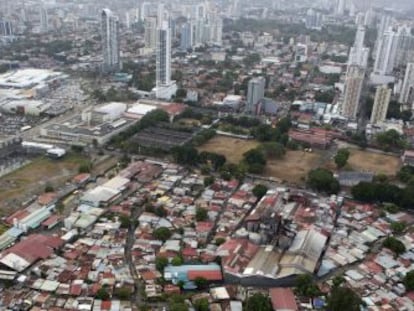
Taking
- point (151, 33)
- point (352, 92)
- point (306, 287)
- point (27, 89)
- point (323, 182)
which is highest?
point (151, 33)

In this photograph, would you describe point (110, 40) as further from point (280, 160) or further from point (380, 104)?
point (380, 104)

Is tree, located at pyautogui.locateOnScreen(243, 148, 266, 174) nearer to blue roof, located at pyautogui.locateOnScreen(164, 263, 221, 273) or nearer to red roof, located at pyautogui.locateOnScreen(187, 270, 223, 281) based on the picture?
blue roof, located at pyautogui.locateOnScreen(164, 263, 221, 273)

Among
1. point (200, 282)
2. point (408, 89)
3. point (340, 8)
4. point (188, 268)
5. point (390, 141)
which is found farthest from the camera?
point (340, 8)

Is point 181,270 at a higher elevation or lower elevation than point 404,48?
lower

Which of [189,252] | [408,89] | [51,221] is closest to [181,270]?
[189,252]

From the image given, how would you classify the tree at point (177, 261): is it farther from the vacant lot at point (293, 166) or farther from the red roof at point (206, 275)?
the vacant lot at point (293, 166)

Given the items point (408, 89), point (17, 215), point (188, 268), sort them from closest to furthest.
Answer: point (188, 268), point (17, 215), point (408, 89)
